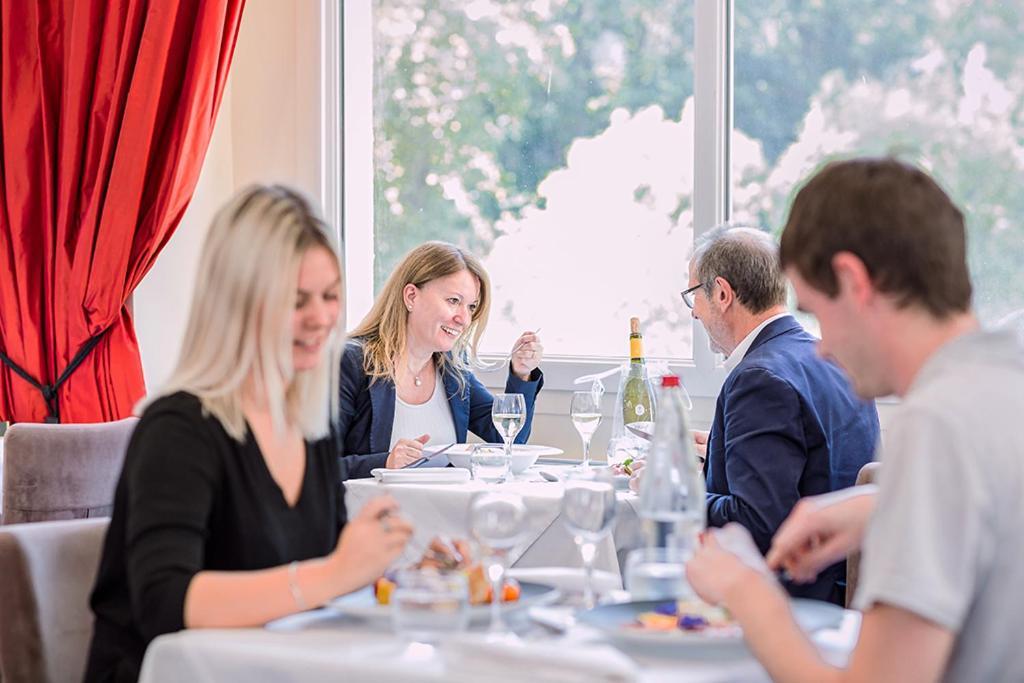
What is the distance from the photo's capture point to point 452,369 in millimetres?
3707

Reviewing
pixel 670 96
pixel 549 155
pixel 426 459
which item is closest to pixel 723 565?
pixel 426 459

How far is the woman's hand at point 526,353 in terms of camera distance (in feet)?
12.3

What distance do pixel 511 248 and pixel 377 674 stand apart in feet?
11.0

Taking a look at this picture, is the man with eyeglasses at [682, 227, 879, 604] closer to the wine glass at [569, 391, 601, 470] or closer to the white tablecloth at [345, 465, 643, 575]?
the white tablecloth at [345, 465, 643, 575]

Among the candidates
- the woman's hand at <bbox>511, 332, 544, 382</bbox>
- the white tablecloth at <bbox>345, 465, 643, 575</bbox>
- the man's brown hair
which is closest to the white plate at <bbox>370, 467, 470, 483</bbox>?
the white tablecloth at <bbox>345, 465, 643, 575</bbox>

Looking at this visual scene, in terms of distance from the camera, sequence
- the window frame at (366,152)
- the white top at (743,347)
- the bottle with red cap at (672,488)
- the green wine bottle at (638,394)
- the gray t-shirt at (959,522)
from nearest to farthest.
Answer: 1. the gray t-shirt at (959,522)
2. the bottle with red cap at (672,488)
3. the white top at (743,347)
4. the green wine bottle at (638,394)
5. the window frame at (366,152)

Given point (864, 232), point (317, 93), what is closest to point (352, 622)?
point (864, 232)

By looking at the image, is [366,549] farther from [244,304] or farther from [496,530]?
[244,304]

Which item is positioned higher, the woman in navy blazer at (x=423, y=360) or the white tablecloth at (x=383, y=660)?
the woman in navy blazer at (x=423, y=360)

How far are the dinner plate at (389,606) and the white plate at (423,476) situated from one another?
48.7 inches

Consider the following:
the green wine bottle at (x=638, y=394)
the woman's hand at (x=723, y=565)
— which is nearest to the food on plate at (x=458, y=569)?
the woman's hand at (x=723, y=565)

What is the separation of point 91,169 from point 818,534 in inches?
138

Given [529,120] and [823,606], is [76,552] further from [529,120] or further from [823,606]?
[529,120]

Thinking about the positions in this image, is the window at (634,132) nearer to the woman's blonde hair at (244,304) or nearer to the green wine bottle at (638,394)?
the green wine bottle at (638,394)
